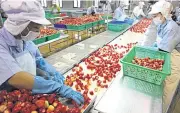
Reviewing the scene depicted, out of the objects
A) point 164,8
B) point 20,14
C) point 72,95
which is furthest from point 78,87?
point 164,8

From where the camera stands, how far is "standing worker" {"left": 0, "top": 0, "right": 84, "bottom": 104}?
1094mm

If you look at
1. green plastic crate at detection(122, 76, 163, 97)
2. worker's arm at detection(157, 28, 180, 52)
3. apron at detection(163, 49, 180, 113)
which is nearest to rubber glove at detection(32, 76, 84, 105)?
green plastic crate at detection(122, 76, 163, 97)

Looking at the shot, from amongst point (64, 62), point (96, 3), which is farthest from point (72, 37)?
point (96, 3)

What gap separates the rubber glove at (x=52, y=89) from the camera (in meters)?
1.17

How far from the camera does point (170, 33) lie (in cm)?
214

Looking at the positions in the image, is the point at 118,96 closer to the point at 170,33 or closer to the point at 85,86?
the point at 85,86

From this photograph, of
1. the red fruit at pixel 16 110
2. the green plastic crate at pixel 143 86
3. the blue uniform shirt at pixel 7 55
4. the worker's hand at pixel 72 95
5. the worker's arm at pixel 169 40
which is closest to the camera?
the red fruit at pixel 16 110

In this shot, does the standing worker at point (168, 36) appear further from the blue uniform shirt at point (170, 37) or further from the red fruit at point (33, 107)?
the red fruit at point (33, 107)

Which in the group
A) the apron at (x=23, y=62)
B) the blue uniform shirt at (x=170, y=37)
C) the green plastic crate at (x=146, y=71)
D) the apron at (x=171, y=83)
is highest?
the blue uniform shirt at (x=170, y=37)

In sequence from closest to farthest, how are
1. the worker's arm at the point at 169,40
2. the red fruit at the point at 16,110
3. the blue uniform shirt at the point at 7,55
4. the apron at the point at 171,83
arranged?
the red fruit at the point at 16,110, the blue uniform shirt at the point at 7,55, the apron at the point at 171,83, the worker's arm at the point at 169,40

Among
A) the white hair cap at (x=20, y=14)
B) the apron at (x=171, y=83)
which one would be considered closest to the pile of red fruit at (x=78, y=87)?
the white hair cap at (x=20, y=14)

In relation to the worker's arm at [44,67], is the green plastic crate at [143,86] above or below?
below

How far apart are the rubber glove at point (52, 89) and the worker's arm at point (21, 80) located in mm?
42

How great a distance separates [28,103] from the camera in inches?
40.6
